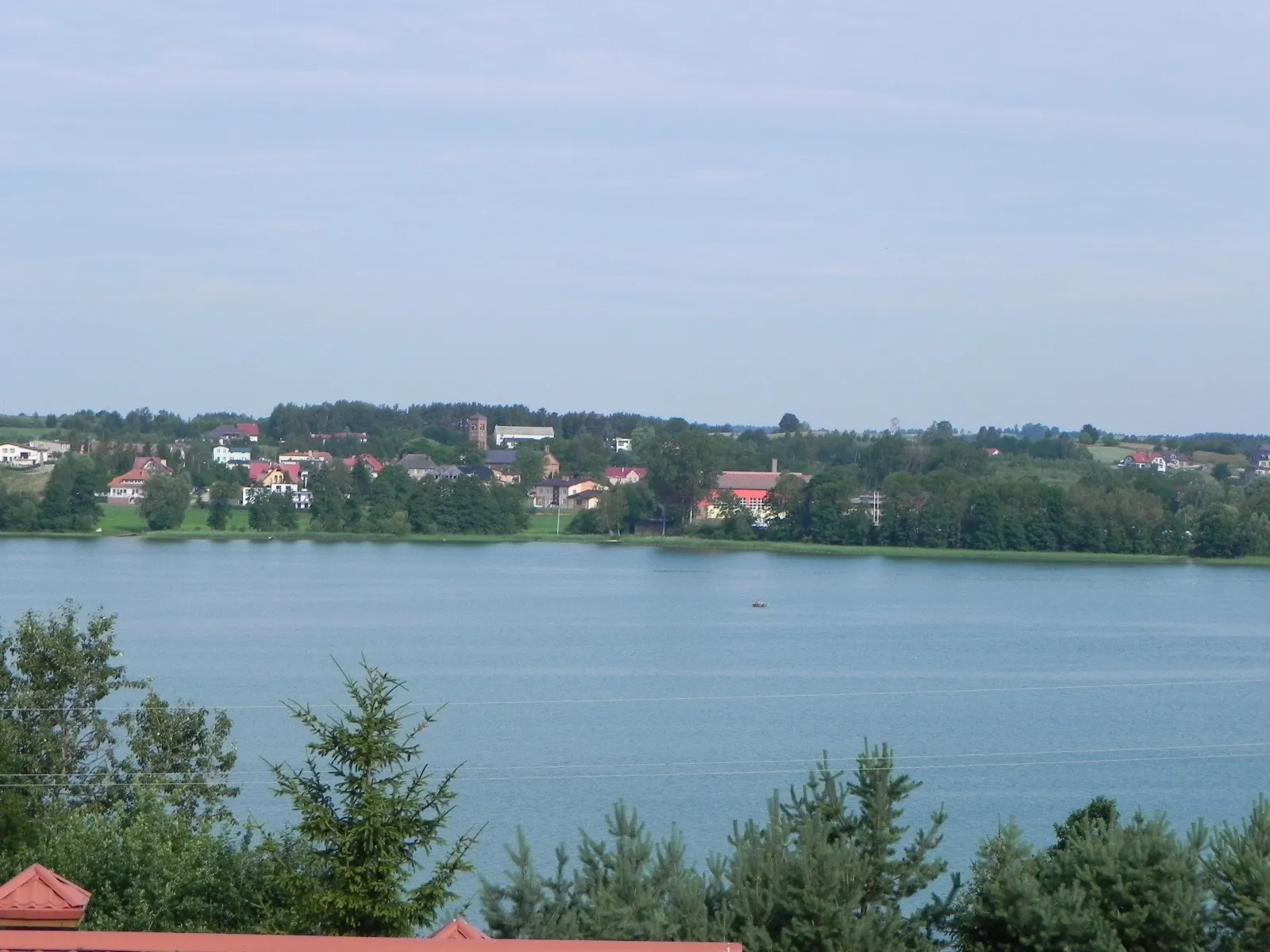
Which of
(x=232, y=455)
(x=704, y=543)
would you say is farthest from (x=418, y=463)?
(x=704, y=543)

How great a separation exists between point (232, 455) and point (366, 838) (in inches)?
3460

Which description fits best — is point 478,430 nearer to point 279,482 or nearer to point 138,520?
point 279,482

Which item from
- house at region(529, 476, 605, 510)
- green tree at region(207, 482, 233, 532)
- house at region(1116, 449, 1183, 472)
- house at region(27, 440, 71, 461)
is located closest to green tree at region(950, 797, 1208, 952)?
green tree at region(207, 482, 233, 532)

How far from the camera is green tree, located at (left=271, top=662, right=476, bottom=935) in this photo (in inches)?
228

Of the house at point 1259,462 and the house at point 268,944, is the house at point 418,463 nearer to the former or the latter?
the house at point 1259,462

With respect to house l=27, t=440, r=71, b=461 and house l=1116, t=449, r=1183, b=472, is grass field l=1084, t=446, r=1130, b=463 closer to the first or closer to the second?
house l=1116, t=449, r=1183, b=472

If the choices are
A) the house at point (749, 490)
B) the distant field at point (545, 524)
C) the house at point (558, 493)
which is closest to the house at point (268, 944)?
the house at point (749, 490)

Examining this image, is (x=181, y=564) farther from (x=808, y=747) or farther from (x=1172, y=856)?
(x=1172, y=856)

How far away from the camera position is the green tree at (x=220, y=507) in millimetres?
60031

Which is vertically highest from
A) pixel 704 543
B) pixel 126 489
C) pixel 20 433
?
pixel 20 433

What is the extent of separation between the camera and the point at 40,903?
13.6 feet

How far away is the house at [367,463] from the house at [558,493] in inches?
299

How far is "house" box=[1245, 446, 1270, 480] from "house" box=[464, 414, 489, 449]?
1865 inches

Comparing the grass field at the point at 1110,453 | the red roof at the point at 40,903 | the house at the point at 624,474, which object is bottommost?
the red roof at the point at 40,903
